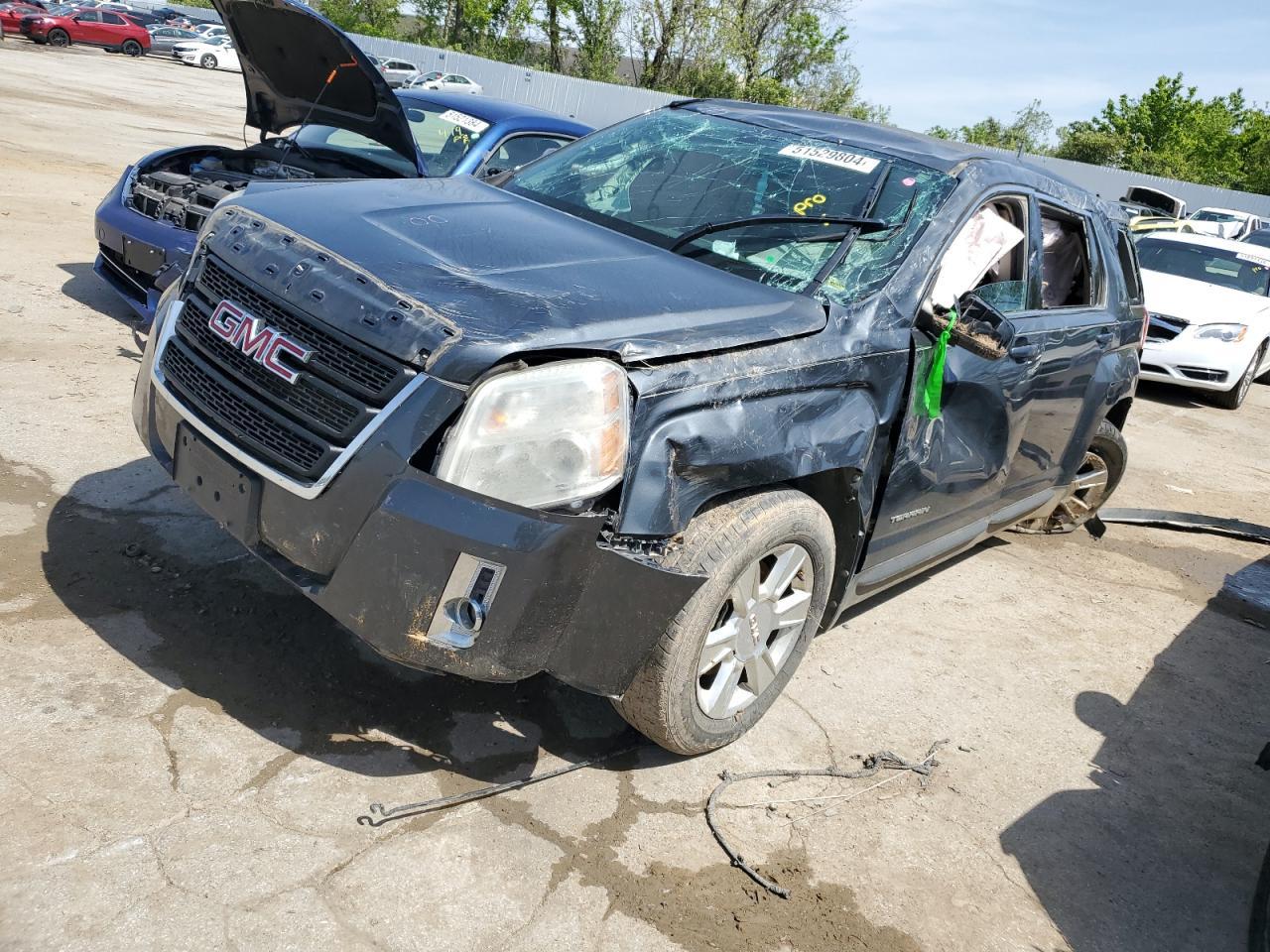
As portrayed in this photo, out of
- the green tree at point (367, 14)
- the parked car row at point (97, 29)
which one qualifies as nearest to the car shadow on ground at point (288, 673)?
the parked car row at point (97, 29)

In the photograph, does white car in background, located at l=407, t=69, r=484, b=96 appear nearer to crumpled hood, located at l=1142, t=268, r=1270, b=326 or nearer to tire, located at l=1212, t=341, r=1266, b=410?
crumpled hood, located at l=1142, t=268, r=1270, b=326

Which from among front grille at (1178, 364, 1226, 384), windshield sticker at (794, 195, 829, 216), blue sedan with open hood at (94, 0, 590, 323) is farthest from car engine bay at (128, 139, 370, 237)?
front grille at (1178, 364, 1226, 384)

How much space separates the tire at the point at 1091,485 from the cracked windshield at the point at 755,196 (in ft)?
8.27

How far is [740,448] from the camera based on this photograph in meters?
2.79

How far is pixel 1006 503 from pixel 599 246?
2198mm

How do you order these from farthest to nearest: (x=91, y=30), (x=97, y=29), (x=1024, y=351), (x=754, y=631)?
(x=97, y=29) < (x=91, y=30) < (x=1024, y=351) < (x=754, y=631)

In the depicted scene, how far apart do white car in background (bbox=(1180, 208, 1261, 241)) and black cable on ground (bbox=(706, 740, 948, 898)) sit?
62.5 feet

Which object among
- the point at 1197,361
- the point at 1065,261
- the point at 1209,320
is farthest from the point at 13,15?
the point at 1065,261

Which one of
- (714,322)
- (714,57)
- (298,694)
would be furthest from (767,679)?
(714,57)

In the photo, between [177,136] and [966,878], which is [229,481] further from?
[177,136]

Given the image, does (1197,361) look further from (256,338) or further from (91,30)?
(91,30)

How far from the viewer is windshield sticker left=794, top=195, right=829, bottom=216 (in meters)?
3.61

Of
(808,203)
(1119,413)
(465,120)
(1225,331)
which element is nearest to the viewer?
(808,203)

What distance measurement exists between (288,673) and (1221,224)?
24645 millimetres
